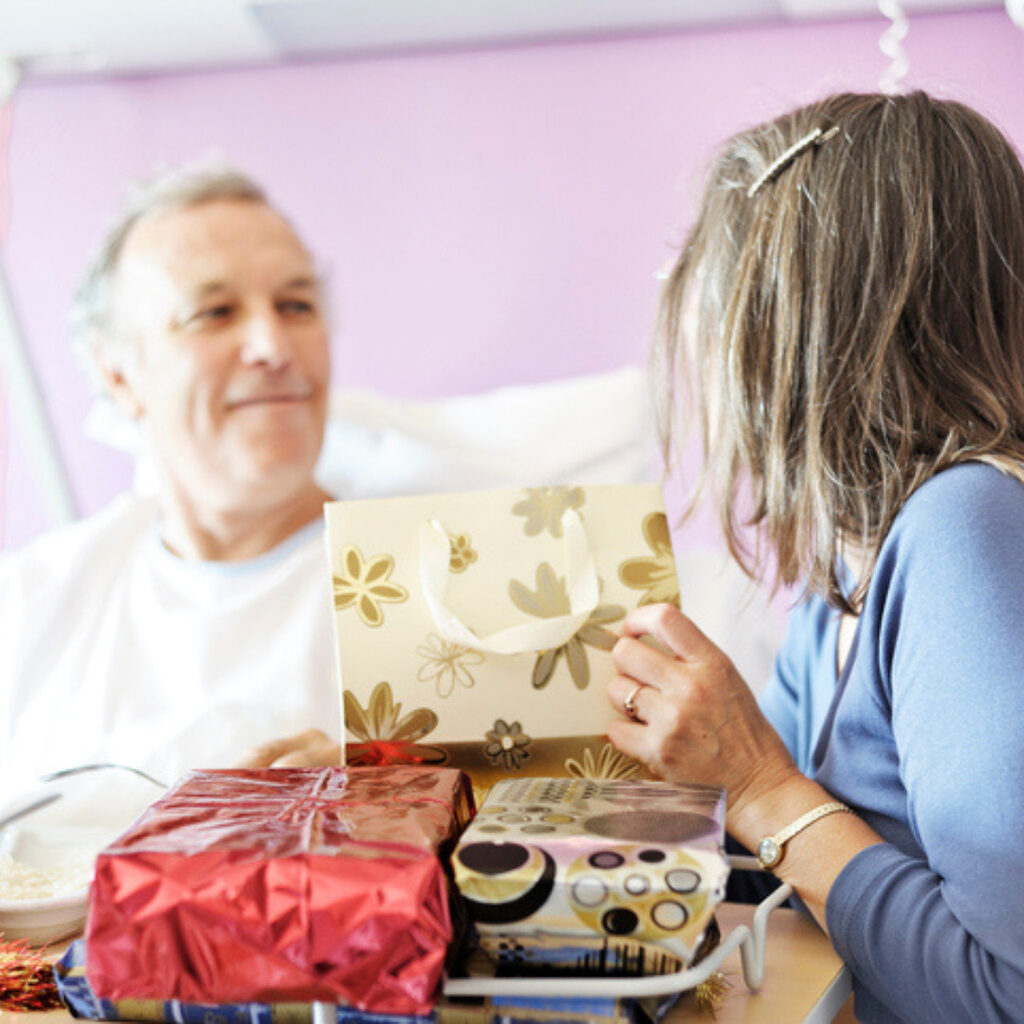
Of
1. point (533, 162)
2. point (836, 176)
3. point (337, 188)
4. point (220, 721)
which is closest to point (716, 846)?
point (836, 176)

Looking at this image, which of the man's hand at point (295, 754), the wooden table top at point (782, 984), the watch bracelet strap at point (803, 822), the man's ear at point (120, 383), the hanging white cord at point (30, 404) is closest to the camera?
the wooden table top at point (782, 984)

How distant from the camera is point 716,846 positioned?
66 cm

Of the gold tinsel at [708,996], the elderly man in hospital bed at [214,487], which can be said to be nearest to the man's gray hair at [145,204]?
the elderly man in hospital bed at [214,487]

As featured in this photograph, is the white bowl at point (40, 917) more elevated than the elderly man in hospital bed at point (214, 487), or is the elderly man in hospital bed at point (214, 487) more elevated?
the elderly man in hospital bed at point (214, 487)

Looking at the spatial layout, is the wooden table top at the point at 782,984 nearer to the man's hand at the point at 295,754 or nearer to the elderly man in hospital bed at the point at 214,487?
the man's hand at the point at 295,754

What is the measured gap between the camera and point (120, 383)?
1.63 meters

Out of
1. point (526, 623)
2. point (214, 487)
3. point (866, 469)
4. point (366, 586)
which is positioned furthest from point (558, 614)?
point (214, 487)

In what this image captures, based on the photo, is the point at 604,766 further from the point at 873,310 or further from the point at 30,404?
the point at 30,404

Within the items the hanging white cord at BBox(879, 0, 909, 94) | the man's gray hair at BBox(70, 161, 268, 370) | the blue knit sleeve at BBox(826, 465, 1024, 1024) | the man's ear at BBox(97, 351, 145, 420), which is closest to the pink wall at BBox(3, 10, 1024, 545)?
the hanging white cord at BBox(879, 0, 909, 94)

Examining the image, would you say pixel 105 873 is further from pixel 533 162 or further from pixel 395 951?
pixel 533 162

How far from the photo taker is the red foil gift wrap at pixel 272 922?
0.60 meters

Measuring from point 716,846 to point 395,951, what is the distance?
0.60 feet

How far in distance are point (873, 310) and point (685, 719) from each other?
317mm

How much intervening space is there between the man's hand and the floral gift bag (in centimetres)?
14
